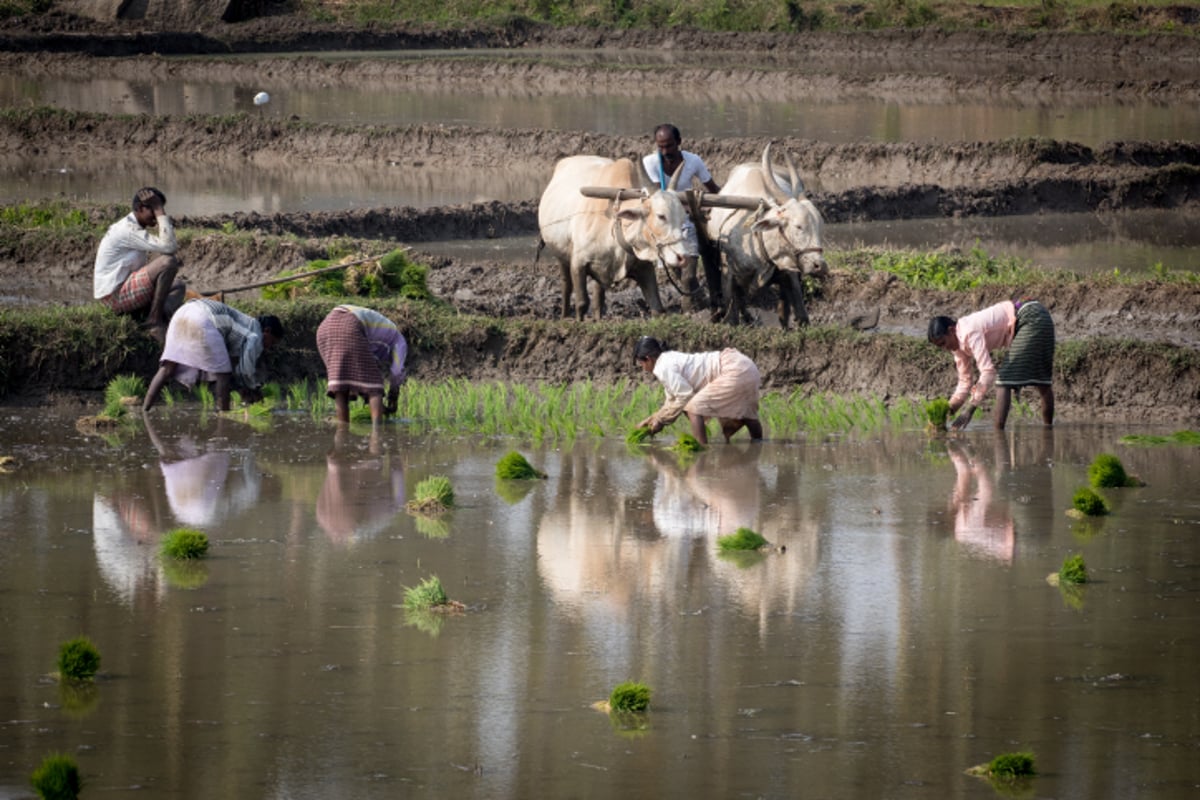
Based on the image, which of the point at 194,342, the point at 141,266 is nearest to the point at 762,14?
the point at 141,266

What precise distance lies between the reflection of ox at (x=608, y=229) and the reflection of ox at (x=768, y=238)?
49cm

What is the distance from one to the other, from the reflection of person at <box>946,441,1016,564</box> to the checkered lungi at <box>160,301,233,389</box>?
4867mm

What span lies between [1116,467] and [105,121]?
1936 centimetres

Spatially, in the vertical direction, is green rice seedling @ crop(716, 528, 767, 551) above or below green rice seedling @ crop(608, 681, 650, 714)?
above

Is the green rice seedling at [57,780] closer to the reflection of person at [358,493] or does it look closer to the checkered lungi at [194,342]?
the reflection of person at [358,493]

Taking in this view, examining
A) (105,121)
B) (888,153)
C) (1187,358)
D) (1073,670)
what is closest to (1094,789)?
(1073,670)

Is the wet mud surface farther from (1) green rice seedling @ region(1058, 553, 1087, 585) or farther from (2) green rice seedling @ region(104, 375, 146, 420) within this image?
(1) green rice seedling @ region(1058, 553, 1087, 585)

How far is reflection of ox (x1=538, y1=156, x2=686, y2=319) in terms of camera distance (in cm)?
1238

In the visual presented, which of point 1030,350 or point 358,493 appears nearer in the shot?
point 358,493

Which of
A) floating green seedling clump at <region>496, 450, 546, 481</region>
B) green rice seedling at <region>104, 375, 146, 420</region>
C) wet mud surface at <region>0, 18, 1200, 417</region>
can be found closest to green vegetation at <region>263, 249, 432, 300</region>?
wet mud surface at <region>0, 18, 1200, 417</region>

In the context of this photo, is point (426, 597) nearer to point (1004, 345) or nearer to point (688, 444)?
point (688, 444)

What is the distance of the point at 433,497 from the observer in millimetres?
8594

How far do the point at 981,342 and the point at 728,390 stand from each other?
1628mm

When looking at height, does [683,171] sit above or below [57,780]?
above
